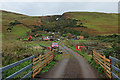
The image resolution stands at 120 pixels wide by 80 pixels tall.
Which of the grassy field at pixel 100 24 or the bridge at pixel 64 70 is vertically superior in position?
the grassy field at pixel 100 24

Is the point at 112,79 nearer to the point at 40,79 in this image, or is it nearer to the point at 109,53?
the point at 40,79

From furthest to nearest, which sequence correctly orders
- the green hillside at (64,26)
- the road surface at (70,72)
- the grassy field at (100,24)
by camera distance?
1. the grassy field at (100,24)
2. the green hillside at (64,26)
3. the road surface at (70,72)

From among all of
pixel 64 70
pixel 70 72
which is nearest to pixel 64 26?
pixel 64 70

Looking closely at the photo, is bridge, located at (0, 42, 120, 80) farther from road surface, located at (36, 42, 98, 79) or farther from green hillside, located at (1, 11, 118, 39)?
green hillside, located at (1, 11, 118, 39)

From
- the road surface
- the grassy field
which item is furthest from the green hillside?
the road surface

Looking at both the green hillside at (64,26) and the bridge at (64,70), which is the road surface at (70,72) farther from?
the green hillside at (64,26)

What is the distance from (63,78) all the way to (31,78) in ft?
5.37

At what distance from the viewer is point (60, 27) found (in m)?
80.8

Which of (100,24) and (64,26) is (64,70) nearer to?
(100,24)

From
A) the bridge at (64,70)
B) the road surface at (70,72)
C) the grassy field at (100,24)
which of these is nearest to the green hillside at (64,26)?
the grassy field at (100,24)

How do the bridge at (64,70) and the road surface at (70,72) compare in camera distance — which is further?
the road surface at (70,72)

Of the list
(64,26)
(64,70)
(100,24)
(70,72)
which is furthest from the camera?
(64,26)

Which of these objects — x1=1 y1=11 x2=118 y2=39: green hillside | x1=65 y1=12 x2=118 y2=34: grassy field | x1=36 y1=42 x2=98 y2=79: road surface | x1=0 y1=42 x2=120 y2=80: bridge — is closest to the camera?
x1=0 y1=42 x2=120 y2=80: bridge

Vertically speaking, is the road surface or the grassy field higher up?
the grassy field
